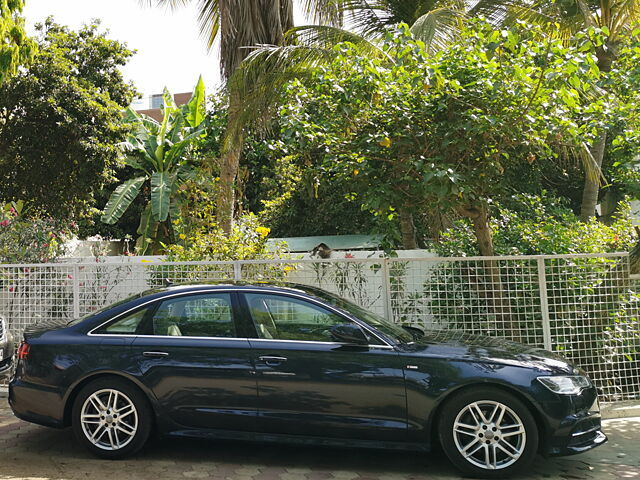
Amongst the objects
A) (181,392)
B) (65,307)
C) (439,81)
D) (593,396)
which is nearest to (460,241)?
(439,81)

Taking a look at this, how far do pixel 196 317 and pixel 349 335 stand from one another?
1.40 meters

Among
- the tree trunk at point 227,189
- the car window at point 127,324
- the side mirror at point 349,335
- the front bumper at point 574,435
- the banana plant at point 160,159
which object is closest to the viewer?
the front bumper at point 574,435

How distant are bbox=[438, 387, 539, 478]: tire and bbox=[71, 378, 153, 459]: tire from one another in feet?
8.31

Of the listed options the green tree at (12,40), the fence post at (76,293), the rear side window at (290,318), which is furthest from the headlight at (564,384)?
the green tree at (12,40)

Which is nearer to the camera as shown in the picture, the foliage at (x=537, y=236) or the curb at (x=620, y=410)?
the curb at (x=620, y=410)

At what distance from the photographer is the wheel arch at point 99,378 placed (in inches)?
210

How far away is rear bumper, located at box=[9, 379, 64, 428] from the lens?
17.8ft

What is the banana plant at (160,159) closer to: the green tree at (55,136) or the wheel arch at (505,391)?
the green tree at (55,136)

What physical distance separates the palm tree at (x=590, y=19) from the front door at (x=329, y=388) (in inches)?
278

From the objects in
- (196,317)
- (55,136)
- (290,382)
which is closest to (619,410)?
(290,382)

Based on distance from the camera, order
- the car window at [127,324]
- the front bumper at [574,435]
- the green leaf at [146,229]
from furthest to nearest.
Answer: the green leaf at [146,229] < the car window at [127,324] < the front bumper at [574,435]

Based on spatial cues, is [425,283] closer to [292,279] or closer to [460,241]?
[460,241]

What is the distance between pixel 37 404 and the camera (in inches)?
216

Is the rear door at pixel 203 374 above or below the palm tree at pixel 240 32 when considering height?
below
